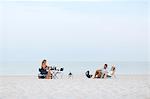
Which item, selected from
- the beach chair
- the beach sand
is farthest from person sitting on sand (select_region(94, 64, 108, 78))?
the beach chair

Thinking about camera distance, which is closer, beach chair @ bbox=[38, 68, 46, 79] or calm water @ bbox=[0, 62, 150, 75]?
beach chair @ bbox=[38, 68, 46, 79]

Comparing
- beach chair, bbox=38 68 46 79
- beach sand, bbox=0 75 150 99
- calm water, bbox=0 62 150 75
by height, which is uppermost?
calm water, bbox=0 62 150 75

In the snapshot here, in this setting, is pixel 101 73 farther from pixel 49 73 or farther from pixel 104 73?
pixel 49 73

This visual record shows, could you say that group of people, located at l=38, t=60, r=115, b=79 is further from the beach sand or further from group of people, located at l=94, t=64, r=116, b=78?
the beach sand

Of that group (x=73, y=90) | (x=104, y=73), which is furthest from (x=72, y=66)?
(x=73, y=90)

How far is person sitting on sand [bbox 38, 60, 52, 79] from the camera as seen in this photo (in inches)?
195

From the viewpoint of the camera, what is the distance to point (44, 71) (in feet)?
16.7

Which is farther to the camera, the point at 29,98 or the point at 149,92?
the point at 149,92

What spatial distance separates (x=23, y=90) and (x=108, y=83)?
46.3 inches

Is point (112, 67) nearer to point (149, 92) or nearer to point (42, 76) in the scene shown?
point (42, 76)

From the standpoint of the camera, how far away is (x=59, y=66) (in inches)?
209

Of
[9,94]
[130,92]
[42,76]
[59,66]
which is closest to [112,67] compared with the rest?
[59,66]

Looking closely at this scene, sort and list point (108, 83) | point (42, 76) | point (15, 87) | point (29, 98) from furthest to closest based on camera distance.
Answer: point (42, 76)
point (108, 83)
point (15, 87)
point (29, 98)

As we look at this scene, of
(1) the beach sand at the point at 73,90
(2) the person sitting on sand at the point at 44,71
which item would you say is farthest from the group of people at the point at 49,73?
(1) the beach sand at the point at 73,90
